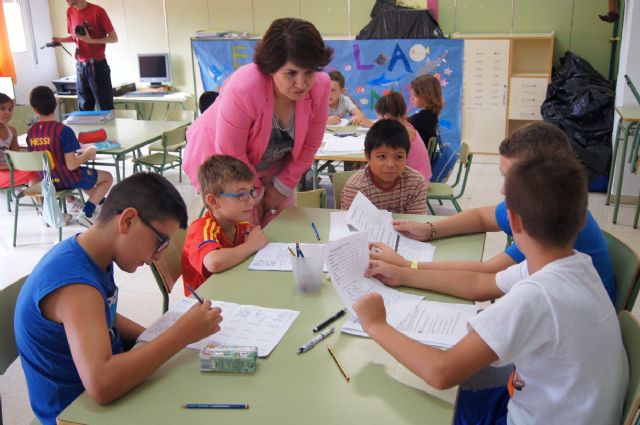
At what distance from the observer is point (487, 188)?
18.2ft

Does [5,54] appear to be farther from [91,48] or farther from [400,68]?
[400,68]

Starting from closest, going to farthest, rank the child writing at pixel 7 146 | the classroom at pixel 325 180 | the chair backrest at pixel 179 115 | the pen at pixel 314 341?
the classroom at pixel 325 180 < the pen at pixel 314 341 < the child writing at pixel 7 146 < the chair backrest at pixel 179 115

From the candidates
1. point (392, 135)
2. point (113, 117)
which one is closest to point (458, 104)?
point (113, 117)

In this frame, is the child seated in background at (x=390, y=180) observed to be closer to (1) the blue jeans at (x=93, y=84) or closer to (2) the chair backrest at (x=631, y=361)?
(2) the chair backrest at (x=631, y=361)

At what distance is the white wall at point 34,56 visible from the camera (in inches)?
320

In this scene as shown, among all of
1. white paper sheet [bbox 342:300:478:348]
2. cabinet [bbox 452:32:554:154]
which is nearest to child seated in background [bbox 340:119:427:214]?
white paper sheet [bbox 342:300:478:348]

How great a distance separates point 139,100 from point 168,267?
6.06 m

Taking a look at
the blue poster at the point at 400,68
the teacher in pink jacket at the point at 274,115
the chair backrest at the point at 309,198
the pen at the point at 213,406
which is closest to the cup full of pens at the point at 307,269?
the pen at the point at 213,406

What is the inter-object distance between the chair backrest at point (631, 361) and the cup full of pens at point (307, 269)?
31.9 inches

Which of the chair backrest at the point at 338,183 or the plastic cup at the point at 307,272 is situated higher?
the plastic cup at the point at 307,272

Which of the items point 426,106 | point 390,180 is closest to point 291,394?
point 390,180

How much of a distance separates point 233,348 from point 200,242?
0.68 m

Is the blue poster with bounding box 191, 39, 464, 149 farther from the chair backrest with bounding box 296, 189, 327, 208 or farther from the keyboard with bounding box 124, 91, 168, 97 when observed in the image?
the chair backrest with bounding box 296, 189, 327, 208

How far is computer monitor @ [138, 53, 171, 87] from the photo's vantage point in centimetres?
812
